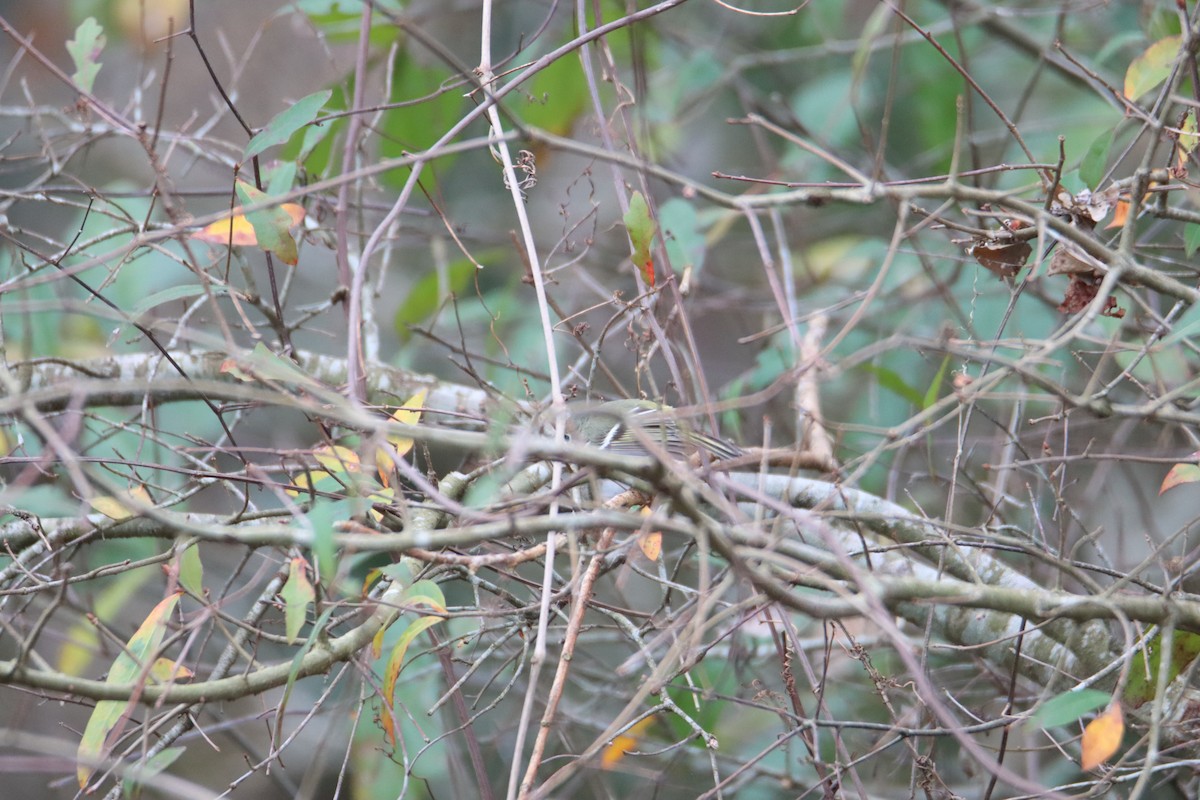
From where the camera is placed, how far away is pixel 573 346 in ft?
17.6

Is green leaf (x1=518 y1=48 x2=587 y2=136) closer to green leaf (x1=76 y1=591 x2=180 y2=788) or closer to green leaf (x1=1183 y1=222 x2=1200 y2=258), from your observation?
green leaf (x1=1183 y1=222 x2=1200 y2=258)

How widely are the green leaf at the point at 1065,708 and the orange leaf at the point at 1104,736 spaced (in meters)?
0.02

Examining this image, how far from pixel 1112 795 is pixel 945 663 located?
799mm

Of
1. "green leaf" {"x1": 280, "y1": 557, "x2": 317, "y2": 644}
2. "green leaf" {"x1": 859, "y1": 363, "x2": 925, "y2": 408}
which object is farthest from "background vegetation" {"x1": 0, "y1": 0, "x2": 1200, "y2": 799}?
"green leaf" {"x1": 859, "y1": 363, "x2": 925, "y2": 408}

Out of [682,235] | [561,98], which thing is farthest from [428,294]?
[682,235]

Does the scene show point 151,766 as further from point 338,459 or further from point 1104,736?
point 1104,736

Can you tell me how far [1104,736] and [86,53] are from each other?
2388mm

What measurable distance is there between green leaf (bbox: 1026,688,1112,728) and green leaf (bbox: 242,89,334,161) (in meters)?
1.68

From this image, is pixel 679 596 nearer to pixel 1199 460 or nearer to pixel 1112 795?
pixel 1112 795

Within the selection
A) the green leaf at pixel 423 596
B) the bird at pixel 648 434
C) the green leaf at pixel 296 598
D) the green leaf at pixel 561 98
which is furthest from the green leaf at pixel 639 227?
the green leaf at pixel 561 98

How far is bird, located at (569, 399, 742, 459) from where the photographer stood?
173 centimetres

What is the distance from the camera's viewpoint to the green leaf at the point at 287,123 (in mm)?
2010

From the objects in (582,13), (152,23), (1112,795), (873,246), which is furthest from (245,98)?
(1112,795)

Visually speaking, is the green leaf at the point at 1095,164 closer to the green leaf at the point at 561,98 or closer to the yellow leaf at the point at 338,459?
the yellow leaf at the point at 338,459
